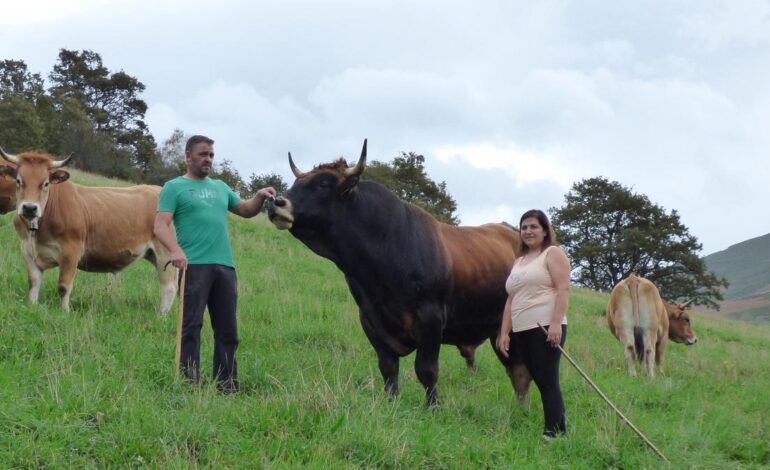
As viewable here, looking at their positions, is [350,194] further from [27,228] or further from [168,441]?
[27,228]

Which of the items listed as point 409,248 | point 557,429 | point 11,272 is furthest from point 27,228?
point 557,429

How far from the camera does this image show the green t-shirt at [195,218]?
610 centimetres

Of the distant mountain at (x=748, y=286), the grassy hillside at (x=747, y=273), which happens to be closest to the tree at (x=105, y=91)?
the distant mountain at (x=748, y=286)

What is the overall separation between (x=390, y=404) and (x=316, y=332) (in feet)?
11.4

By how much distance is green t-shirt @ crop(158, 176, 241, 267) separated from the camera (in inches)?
240

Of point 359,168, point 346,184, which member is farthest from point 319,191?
point 359,168

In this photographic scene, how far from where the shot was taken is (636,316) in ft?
38.4

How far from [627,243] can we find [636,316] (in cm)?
2779

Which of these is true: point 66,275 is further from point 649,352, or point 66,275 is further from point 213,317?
point 649,352

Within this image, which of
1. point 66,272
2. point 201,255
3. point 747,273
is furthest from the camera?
point 747,273

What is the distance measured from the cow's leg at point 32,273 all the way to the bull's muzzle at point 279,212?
3629 millimetres

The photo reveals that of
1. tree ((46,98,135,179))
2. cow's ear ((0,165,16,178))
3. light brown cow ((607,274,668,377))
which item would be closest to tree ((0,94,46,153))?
tree ((46,98,135,179))

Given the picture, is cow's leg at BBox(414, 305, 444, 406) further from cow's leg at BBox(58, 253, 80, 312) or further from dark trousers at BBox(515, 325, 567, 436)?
cow's leg at BBox(58, 253, 80, 312)

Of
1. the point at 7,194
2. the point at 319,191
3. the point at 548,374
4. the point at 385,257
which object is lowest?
the point at 548,374
